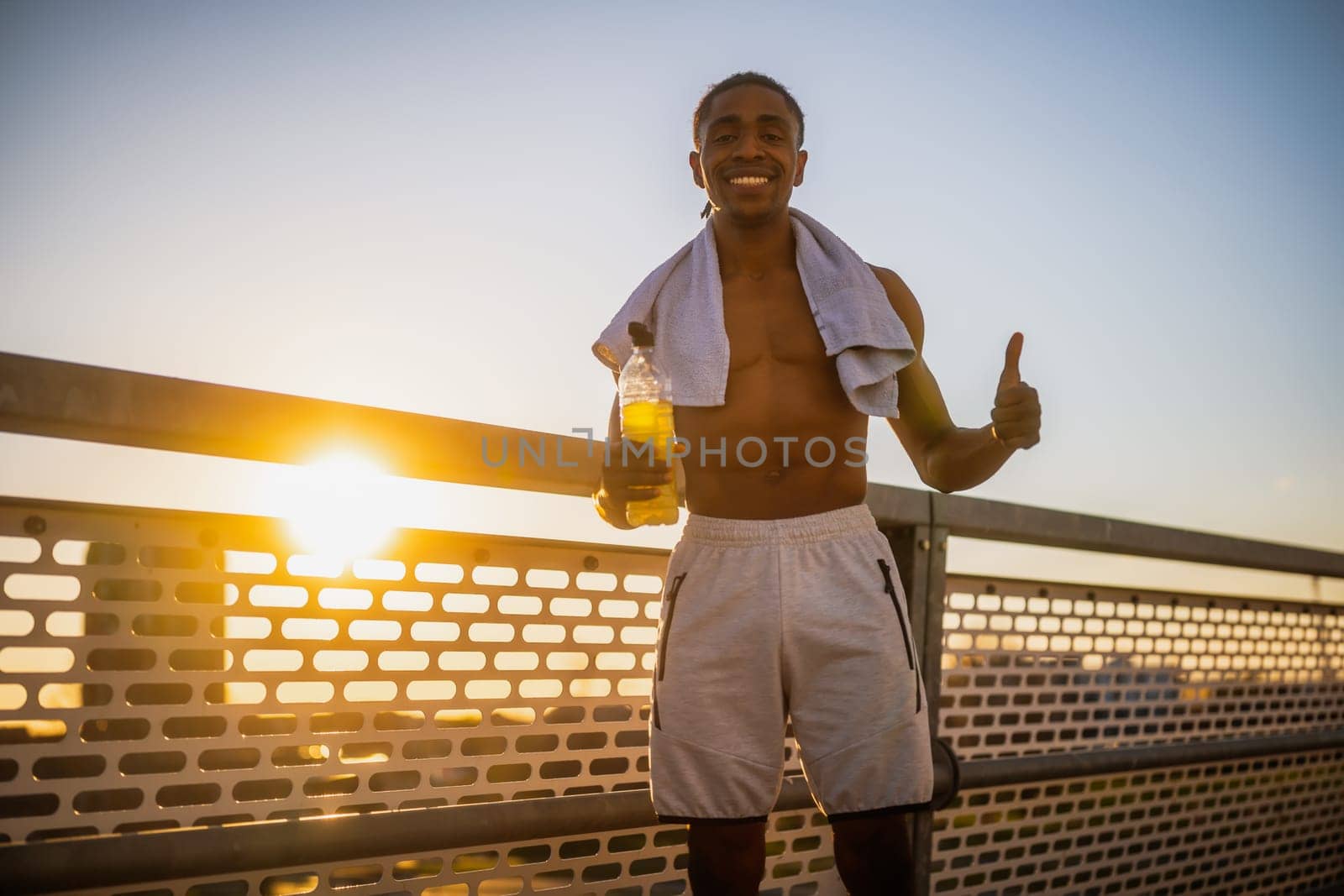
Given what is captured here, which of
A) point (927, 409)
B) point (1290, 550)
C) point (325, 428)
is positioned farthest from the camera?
point (1290, 550)

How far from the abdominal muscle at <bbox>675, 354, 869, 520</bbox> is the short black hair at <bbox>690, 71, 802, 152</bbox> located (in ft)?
2.48

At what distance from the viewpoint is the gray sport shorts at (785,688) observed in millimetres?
2234

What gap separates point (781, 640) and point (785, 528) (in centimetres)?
28

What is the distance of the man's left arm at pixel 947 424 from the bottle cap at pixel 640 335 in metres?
0.73

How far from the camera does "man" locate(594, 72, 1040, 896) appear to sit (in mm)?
2242

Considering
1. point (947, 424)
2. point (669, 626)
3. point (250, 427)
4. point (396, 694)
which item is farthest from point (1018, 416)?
point (250, 427)

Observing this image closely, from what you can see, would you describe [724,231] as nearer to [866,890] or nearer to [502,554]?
[502,554]

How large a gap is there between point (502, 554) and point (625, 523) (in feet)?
1.08

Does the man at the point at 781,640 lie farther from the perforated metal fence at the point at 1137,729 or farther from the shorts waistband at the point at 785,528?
the perforated metal fence at the point at 1137,729

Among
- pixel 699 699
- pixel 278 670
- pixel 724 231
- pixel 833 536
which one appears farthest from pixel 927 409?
pixel 278 670

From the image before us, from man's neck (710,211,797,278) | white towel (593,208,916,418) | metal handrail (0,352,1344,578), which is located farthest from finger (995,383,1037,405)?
man's neck (710,211,797,278)

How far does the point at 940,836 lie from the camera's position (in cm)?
325

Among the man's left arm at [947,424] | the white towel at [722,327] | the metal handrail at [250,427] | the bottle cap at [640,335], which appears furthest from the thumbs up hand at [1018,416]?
the bottle cap at [640,335]

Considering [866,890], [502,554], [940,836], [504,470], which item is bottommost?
[940,836]
